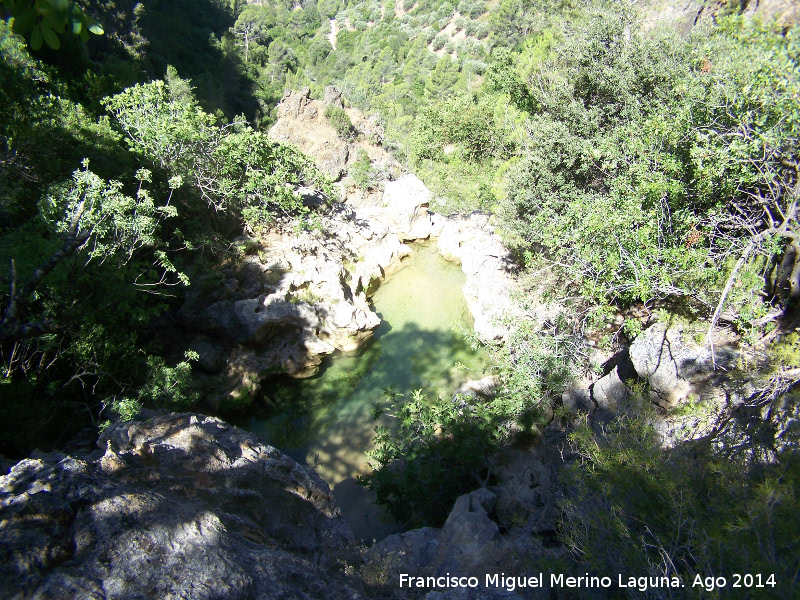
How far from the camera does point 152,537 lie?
10.4 feet

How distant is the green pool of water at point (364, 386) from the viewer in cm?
1102

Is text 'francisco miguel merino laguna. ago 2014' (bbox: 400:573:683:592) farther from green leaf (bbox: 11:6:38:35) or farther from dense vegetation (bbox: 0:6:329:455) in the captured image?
dense vegetation (bbox: 0:6:329:455)

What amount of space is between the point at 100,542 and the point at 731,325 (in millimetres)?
9095

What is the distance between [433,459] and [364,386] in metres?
4.97

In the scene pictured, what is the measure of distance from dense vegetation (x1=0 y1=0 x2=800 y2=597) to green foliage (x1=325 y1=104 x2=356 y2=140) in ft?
28.1

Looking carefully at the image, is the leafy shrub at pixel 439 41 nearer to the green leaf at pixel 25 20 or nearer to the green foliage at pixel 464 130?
the green foliage at pixel 464 130

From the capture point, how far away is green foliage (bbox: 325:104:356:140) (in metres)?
25.1

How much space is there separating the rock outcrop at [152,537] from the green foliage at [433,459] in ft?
10.3

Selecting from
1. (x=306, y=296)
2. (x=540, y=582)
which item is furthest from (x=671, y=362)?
(x=306, y=296)

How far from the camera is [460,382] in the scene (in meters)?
12.6

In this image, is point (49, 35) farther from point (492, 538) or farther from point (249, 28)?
point (249, 28)

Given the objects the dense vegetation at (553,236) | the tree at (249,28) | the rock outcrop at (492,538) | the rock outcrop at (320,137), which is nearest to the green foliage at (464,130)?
the dense vegetation at (553,236)

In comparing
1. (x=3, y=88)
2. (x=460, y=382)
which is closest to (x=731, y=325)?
(x=460, y=382)

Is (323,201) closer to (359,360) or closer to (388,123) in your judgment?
(359,360)
